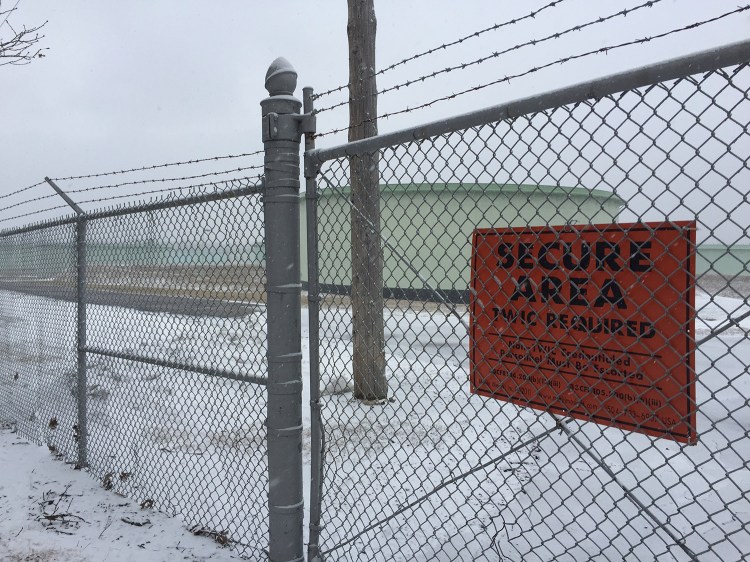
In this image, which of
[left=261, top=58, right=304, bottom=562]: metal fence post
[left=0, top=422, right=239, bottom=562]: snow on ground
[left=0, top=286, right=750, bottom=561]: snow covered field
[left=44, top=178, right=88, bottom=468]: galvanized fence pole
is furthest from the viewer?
[left=44, top=178, right=88, bottom=468]: galvanized fence pole

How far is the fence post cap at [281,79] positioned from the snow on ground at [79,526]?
2600 mm

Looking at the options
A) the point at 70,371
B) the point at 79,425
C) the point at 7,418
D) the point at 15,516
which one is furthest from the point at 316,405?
the point at 7,418

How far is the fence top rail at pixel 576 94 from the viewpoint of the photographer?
4.99ft

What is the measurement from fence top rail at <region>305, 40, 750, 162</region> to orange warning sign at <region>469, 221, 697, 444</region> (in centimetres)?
41

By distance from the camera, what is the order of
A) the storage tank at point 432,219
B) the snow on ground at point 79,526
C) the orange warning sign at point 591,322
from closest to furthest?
the orange warning sign at point 591,322 → the storage tank at point 432,219 → the snow on ground at point 79,526

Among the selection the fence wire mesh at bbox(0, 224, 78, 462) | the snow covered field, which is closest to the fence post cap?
the snow covered field

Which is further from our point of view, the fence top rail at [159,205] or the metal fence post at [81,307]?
the metal fence post at [81,307]

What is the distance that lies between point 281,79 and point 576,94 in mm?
1417

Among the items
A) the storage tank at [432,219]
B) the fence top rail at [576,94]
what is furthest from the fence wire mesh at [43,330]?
the fence top rail at [576,94]

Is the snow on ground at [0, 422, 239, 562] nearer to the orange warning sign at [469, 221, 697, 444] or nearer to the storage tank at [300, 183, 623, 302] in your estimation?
the storage tank at [300, 183, 623, 302]

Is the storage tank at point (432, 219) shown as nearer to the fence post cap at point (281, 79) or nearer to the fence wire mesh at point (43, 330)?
the fence post cap at point (281, 79)

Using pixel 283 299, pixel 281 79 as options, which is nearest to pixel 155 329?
pixel 283 299

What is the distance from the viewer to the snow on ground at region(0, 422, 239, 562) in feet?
10.8

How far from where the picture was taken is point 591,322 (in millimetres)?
1818
